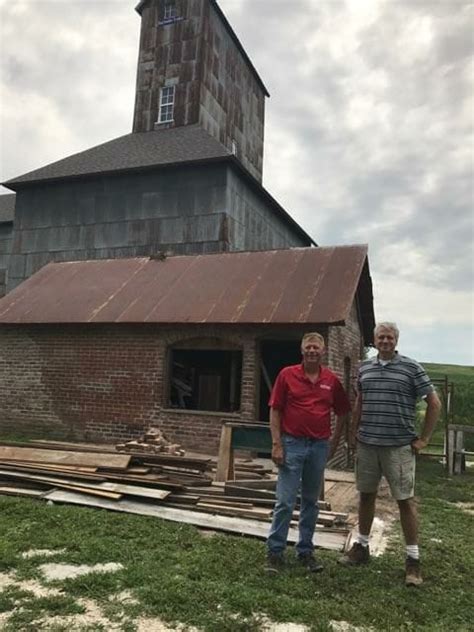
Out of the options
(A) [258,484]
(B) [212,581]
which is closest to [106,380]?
(A) [258,484]

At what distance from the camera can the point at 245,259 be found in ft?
44.4

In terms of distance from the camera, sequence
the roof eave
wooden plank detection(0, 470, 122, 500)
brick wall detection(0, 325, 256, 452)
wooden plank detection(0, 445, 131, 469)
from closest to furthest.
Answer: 1. wooden plank detection(0, 470, 122, 500)
2. wooden plank detection(0, 445, 131, 469)
3. brick wall detection(0, 325, 256, 452)
4. the roof eave

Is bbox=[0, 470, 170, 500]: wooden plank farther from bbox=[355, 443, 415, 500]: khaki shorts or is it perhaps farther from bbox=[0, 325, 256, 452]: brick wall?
bbox=[0, 325, 256, 452]: brick wall

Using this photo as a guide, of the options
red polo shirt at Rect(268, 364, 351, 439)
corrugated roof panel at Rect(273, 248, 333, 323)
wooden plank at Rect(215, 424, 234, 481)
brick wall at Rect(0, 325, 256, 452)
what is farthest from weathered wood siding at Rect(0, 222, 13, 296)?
red polo shirt at Rect(268, 364, 351, 439)

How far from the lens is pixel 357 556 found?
14.8 feet

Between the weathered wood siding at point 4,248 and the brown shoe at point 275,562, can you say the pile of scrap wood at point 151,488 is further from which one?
the weathered wood siding at point 4,248

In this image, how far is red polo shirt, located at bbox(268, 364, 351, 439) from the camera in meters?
4.45

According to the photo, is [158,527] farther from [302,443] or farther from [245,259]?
[245,259]

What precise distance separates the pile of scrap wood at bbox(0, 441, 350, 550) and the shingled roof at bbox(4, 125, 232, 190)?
1431 centimetres

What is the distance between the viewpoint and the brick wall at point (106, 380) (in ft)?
36.1

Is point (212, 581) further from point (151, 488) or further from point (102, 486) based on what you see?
point (102, 486)

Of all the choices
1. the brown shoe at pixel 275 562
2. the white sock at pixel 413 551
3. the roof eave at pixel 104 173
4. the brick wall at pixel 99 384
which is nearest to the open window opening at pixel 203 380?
the brick wall at pixel 99 384

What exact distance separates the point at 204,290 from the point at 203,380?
10.4 ft

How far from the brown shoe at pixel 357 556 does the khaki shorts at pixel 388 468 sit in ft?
1.55
